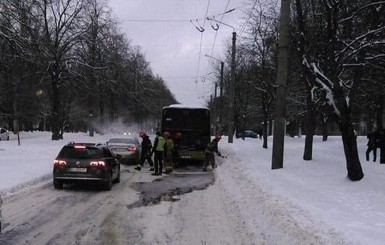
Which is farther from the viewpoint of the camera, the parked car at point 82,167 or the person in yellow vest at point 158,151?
the person in yellow vest at point 158,151

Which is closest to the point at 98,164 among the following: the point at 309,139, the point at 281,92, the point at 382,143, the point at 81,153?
the point at 81,153

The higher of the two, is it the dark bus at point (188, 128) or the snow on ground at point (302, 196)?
the dark bus at point (188, 128)

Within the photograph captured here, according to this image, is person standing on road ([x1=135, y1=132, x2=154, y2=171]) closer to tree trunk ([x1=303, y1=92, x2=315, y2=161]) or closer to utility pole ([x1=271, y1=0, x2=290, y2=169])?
tree trunk ([x1=303, y1=92, x2=315, y2=161])

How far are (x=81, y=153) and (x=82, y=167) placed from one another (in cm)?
57

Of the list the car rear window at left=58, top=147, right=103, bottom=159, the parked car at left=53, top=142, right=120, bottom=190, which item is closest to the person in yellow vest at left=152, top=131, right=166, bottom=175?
the parked car at left=53, top=142, right=120, bottom=190

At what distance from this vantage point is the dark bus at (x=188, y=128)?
2542cm

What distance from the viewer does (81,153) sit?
15859 mm

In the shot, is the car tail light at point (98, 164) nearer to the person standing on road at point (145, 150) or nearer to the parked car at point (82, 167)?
the parked car at point (82, 167)

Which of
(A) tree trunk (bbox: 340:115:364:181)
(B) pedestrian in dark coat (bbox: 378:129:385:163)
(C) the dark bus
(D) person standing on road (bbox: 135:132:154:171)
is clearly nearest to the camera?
(A) tree trunk (bbox: 340:115:364:181)

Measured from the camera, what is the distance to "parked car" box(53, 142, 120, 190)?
15.4 meters

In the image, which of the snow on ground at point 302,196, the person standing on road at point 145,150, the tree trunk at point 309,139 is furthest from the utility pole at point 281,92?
the person standing on road at point 145,150

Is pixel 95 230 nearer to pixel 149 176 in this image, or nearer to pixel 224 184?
pixel 224 184

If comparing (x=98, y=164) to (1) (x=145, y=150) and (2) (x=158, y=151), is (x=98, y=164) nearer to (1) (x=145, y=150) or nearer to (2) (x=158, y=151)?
(2) (x=158, y=151)

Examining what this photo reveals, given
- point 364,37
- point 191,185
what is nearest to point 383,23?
point 364,37
